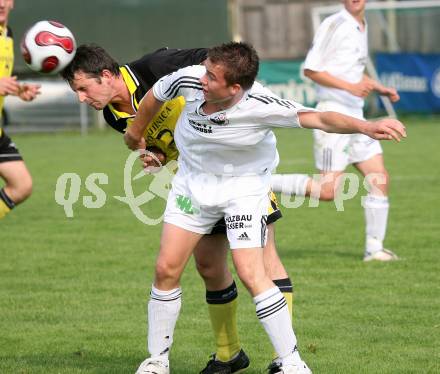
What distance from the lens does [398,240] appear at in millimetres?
10258

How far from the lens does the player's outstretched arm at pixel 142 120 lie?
223 inches

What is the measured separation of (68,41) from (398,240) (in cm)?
504

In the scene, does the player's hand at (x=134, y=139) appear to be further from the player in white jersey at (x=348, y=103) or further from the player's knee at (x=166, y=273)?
the player in white jersey at (x=348, y=103)

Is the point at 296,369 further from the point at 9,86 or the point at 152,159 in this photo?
the point at 9,86

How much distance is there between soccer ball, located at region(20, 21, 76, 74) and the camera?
599 centimetres

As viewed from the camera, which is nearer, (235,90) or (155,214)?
(235,90)

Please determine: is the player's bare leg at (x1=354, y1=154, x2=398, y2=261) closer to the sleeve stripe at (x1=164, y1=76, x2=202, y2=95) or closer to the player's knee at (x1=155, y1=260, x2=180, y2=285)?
the player's knee at (x1=155, y1=260, x2=180, y2=285)

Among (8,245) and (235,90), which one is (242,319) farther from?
(8,245)

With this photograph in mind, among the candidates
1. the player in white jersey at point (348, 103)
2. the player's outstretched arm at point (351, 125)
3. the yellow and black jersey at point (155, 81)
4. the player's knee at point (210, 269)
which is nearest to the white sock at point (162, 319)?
the player's knee at point (210, 269)

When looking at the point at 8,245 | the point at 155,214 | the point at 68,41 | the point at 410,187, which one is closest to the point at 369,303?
the point at 68,41

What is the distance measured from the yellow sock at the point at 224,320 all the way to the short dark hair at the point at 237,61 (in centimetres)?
128

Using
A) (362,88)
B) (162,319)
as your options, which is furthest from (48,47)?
(362,88)

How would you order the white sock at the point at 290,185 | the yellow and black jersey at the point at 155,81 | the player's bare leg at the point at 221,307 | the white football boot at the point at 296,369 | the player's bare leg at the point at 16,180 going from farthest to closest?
1. the player's bare leg at the point at 16,180
2. the white sock at the point at 290,185
3. the yellow and black jersey at the point at 155,81
4. the player's bare leg at the point at 221,307
5. the white football boot at the point at 296,369

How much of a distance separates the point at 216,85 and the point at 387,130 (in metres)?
0.84
